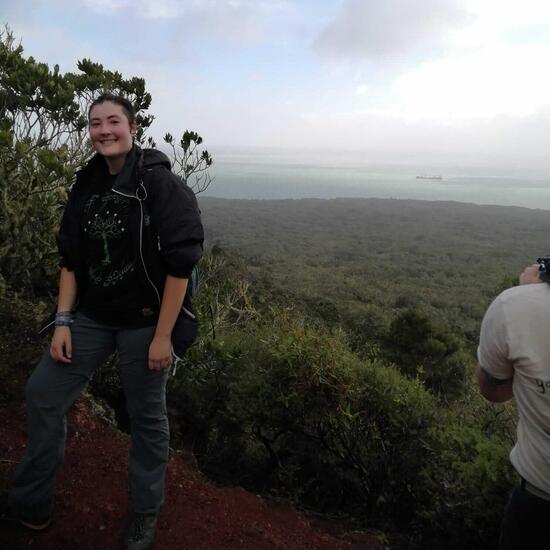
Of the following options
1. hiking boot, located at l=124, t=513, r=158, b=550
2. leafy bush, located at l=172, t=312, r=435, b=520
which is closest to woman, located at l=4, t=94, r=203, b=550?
hiking boot, located at l=124, t=513, r=158, b=550

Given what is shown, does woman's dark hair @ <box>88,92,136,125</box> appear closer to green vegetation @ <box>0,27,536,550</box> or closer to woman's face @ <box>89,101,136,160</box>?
woman's face @ <box>89,101,136,160</box>

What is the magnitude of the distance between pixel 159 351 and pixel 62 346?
0.33m

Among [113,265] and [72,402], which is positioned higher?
[113,265]

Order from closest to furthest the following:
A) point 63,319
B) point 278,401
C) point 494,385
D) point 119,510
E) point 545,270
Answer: point 545,270 < point 494,385 < point 63,319 < point 119,510 < point 278,401

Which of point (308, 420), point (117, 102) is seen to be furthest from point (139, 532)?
point (308, 420)

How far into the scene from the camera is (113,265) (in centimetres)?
154

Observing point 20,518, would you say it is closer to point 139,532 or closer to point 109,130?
point 139,532

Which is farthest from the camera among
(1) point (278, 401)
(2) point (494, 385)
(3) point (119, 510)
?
(1) point (278, 401)

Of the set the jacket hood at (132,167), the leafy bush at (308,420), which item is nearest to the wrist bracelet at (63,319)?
the jacket hood at (132,167)

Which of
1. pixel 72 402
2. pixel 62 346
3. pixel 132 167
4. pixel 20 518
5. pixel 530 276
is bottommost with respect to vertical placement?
pixel 20 518

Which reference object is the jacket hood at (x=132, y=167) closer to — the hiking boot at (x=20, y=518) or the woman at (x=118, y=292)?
the woman at (x=118, y=292)

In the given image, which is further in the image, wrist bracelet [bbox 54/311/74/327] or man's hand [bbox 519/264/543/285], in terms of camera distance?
wrist bracelet [bbox 54/311/74/327]

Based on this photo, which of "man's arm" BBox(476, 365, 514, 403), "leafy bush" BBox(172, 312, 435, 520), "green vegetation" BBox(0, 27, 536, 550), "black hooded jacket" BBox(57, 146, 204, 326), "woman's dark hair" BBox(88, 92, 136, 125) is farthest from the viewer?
A: "leafy bush" BBox(172, 312, 435, 520)

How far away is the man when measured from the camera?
3.64 feet
